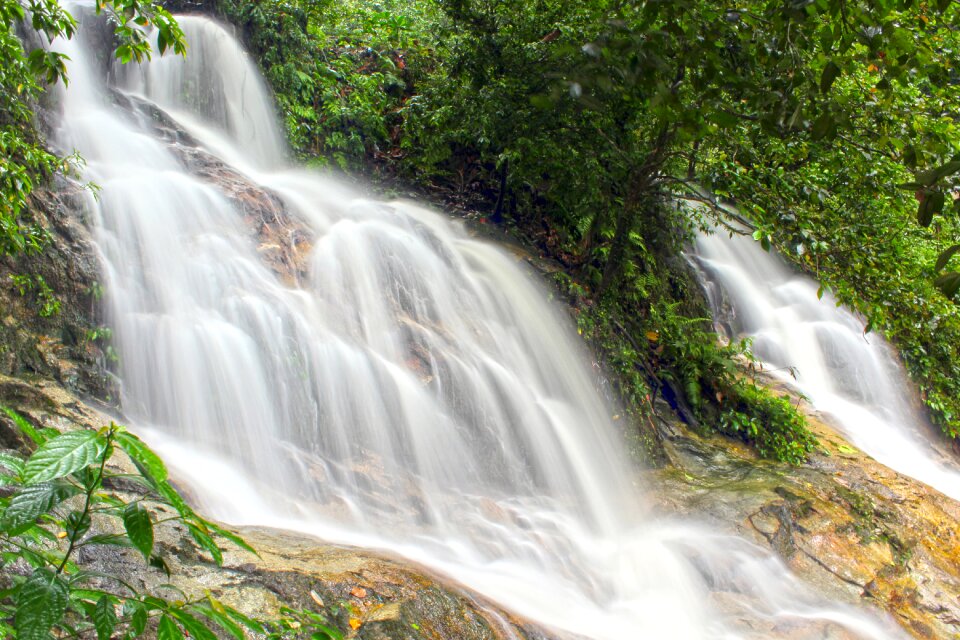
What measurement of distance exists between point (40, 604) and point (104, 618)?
11 cm

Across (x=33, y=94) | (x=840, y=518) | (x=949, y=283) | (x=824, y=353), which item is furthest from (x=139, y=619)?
(x=824, y=353)

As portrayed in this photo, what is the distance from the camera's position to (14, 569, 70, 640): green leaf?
1203 mm

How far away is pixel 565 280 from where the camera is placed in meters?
8.10

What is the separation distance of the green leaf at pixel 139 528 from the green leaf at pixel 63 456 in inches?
5.1

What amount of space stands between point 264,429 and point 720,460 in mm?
4418

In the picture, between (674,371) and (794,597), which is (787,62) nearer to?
(794,597)

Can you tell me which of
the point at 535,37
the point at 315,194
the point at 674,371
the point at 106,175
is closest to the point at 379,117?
the point at 315,194

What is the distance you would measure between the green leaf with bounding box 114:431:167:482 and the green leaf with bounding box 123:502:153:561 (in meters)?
0.10

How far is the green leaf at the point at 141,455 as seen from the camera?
1.19 m

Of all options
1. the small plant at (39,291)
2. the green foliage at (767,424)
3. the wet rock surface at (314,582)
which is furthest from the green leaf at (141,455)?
the green foliage at (767,424)

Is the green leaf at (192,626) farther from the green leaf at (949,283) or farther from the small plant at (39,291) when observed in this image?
the small plant at (39,291)

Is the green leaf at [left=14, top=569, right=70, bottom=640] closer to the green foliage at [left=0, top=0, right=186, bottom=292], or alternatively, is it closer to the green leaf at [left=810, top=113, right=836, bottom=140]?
the green leaf at [left=810, top=113, right=836, bottom=140]

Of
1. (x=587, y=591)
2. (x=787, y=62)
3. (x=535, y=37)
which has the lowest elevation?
(x=587, y=591)

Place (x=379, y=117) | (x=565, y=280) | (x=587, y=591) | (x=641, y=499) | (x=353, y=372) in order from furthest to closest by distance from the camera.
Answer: (x=379, y=117), (x=565, y=280), (x=641, y=499), (x=353, y=372), (x=587, y=591)
